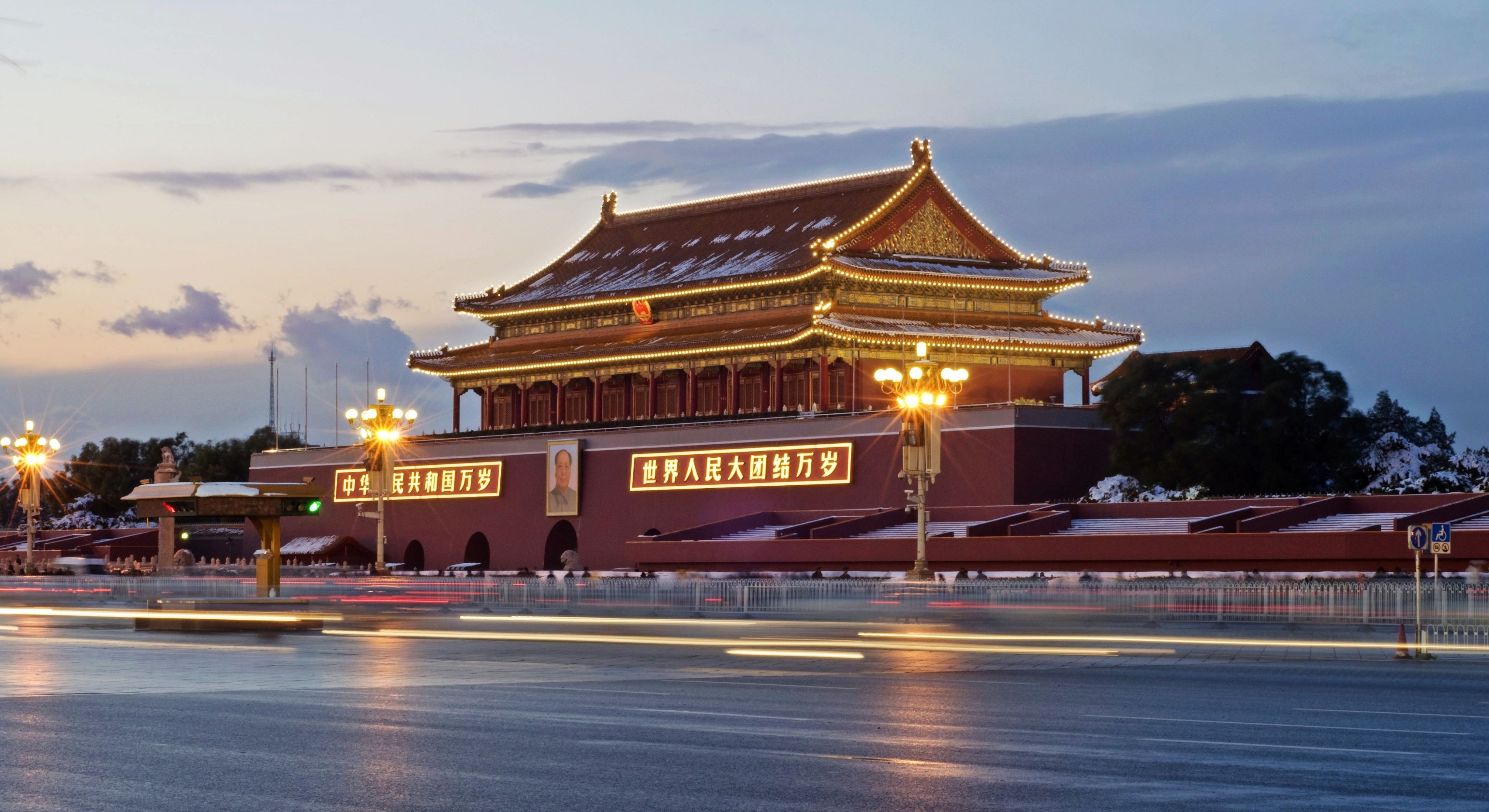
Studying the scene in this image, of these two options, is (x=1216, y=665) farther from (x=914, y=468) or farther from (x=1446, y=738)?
(x=914, y=468)

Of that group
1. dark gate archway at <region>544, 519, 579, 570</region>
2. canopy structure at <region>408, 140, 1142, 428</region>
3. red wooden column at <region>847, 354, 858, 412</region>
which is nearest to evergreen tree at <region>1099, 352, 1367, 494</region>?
canopy structure at <region>408, 140, 1142, 428</region>

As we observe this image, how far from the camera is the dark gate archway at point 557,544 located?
65.0 meters

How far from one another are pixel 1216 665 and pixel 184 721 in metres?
12.4

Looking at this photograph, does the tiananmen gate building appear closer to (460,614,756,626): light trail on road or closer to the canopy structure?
the canopy structure

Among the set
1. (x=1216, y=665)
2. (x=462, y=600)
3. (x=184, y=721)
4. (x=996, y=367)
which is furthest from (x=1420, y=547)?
(x=996, y=367)

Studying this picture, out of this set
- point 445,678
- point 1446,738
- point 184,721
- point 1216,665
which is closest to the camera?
point 1446,738

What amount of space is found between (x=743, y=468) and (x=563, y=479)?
27.3 feet

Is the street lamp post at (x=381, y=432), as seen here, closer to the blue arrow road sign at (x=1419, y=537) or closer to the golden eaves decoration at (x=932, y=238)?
the golden eaves decoration at (x=932, y=238)

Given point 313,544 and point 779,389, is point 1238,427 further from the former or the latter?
point 313,544

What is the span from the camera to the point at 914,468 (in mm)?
39344

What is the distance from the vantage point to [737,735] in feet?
44.9

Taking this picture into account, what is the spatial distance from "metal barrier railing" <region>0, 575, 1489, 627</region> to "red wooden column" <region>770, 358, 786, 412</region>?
19896mm

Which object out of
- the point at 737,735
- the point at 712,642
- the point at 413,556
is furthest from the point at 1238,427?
the point at 737,735

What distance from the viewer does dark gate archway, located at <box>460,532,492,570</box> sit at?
68250 millimetres
